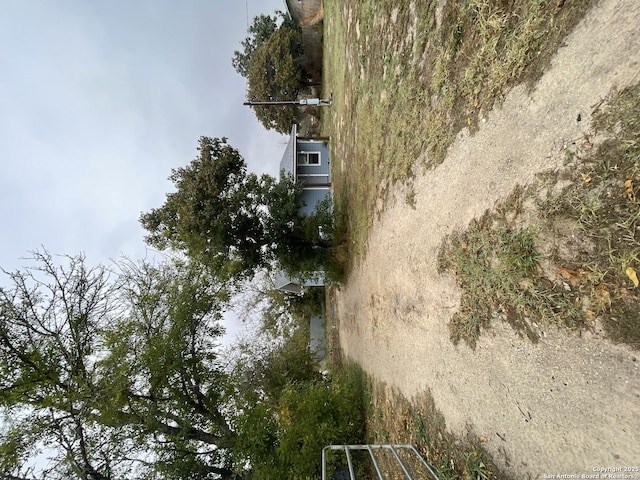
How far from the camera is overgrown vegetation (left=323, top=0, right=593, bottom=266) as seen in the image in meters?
3.39

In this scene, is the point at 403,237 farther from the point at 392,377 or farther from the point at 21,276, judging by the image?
the point at 21,276

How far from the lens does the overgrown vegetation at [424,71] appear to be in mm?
3395

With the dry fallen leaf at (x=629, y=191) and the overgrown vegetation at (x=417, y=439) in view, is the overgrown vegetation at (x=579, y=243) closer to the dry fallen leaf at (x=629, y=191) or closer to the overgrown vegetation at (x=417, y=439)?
the dry fallen leaf at (x=629, y=191)

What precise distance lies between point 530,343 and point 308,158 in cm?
1579

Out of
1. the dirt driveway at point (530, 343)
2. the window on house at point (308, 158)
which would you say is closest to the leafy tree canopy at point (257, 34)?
the window on house at point (308, 158)

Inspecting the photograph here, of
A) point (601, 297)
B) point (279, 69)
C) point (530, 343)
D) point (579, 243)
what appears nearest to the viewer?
point (601, 297)

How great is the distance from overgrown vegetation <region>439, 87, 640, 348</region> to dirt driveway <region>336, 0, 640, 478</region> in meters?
0.15

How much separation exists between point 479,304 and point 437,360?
4.40 ft

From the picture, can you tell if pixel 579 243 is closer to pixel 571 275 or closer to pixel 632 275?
pixel 571 275

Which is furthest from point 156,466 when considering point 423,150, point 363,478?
point 423,150

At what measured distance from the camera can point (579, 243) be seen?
106 inches

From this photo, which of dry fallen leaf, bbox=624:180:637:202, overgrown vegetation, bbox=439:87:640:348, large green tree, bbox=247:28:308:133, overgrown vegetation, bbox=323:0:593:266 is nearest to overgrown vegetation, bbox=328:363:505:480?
overgrown vegetation, bbox=439:87:640:348

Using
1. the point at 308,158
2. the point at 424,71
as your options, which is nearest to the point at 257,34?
the point at 308,158

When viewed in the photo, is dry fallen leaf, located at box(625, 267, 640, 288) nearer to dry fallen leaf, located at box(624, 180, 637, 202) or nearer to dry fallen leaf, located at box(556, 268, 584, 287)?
dry fallen leaf, located at box(556, 268, 584, 287)
